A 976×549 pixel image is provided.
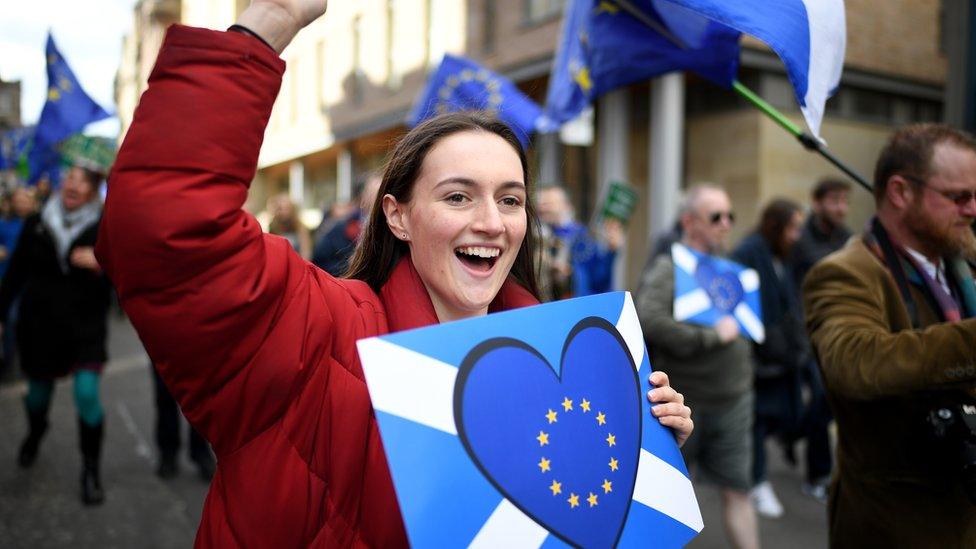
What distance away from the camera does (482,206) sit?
1.60 meters

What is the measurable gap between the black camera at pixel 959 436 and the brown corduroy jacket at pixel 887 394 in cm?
6

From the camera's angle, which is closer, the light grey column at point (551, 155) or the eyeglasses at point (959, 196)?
the eyeglasses at point (959, 196)

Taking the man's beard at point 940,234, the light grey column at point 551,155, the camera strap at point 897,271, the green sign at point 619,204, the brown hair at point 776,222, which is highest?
the man's beard at point 940,234

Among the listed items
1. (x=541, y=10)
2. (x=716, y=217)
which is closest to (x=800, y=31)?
(x=716, y=217)

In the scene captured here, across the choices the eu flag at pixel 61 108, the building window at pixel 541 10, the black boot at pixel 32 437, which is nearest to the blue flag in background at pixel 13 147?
the eu flag at pixel 61 108

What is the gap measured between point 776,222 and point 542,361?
467 cm

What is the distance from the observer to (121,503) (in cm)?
483

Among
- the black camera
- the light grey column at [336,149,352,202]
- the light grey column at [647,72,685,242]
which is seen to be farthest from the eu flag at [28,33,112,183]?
the light grey column at [336,149,352,202]

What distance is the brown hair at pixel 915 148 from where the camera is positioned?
2.26 meters

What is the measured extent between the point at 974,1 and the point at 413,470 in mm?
6235

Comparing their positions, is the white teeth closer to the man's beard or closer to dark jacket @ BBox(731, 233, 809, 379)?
the man's beard

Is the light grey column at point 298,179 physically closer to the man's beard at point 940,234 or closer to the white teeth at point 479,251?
the man's beard at point 940,234

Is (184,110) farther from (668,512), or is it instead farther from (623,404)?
(668,512)

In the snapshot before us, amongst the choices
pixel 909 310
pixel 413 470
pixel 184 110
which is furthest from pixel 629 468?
pixel 909 310
